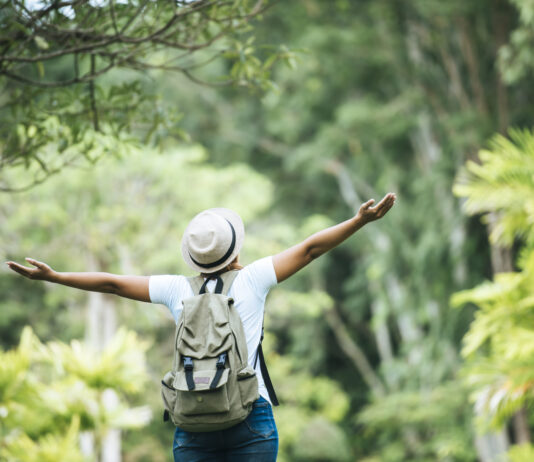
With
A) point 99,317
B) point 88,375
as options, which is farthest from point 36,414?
point 99,317

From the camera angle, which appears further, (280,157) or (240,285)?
(280,157)

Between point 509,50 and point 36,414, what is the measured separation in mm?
6081

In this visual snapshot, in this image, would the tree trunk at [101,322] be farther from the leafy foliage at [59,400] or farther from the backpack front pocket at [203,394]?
the backpack front pocket at [203,394]

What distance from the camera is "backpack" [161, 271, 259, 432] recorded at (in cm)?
190

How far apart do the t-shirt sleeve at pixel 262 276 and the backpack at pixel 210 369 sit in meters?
0.10

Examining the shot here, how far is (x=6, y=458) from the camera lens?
4426 millimetres

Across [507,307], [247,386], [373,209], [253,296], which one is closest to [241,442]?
[247,386]

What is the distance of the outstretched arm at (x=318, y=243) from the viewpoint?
2.02 m

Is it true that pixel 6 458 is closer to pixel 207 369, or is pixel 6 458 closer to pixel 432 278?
pixel 207 369

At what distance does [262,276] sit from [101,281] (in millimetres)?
576

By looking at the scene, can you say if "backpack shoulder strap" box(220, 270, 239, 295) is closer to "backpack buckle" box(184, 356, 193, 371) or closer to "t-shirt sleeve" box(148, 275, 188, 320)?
"t-shirt sleeve" box(148, 275, 188, 320)

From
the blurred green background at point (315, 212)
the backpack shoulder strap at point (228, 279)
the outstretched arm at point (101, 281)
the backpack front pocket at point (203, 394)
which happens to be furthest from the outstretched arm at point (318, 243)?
the blurred green background at point (315, 212)

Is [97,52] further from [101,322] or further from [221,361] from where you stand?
[101,322]

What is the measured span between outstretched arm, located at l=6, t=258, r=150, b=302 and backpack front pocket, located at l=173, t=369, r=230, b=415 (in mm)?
372
